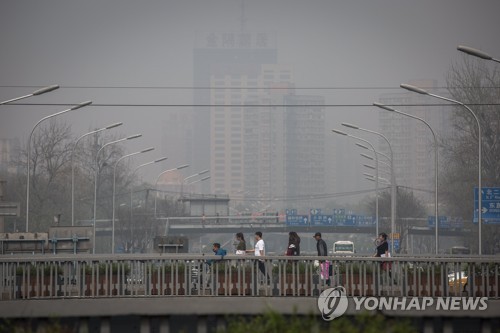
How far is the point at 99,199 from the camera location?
126 m

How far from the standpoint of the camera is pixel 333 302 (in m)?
31.9

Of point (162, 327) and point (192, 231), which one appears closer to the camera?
point (162, 327)

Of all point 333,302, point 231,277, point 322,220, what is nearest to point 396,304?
point 333,302

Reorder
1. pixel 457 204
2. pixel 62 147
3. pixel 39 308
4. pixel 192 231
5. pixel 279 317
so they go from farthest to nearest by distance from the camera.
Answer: pixel 192 231 < pixel 62 147 < pixel 457 204 < pixel 39 308 < pixel 279 317

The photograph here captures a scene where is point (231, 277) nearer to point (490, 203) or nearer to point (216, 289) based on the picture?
point (216, 289)

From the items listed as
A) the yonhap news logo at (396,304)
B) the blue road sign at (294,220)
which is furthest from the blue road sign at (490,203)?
the blue road sign at (294,220)

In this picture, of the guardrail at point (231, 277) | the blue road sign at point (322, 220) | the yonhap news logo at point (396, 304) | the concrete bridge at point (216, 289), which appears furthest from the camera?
the blue road sign at point (322, 220)

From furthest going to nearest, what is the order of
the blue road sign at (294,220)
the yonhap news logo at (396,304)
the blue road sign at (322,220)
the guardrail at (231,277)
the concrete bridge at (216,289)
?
the blue road sign at (322,220) → the blue road sign at (294,220) → the guardrail at (231,277) → the yonhap news logo at (396,304) → the concrete bridge at (216,289)

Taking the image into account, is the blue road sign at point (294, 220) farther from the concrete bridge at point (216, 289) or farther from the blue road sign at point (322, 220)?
the concrete bridge at point (216, 289)

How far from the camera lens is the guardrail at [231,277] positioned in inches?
1260

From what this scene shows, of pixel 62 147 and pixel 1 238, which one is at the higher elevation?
pixel 62 147

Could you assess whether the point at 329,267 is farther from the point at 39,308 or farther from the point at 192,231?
the point at 192,231

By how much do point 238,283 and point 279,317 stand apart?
31.4ft

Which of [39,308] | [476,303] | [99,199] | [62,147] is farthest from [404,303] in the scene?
[99,199]
